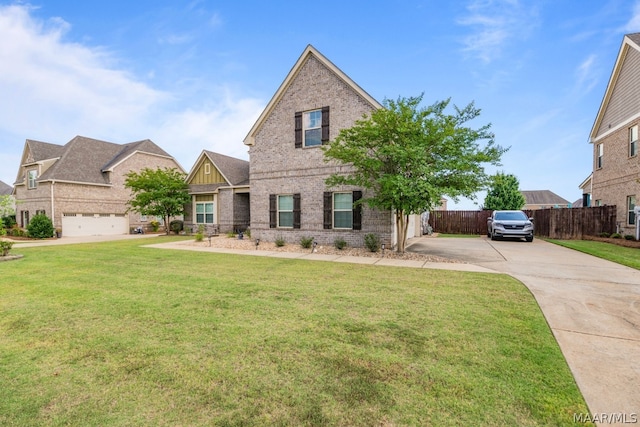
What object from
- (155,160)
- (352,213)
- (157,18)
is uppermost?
(157,18)

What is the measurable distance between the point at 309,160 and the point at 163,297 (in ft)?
31.9

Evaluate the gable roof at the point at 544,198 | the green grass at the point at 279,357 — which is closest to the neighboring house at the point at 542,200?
the gable roof at the point at 544,198

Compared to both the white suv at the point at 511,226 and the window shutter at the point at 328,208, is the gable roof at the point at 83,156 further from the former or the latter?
the white suv at the point at 511,226

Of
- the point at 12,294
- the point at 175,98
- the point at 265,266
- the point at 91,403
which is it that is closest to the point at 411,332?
the point at 91,403

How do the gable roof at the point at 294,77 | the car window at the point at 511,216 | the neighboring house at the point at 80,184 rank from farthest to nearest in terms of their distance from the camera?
the neighboring house at the point at 80,184 → the car window at the point at 511,216 → the gable roof at the point at 294,77

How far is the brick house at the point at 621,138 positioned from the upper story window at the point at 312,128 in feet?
50.0

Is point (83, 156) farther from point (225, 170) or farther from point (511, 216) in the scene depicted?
point (511, 216)

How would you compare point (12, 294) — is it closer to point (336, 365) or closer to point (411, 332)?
point (336, 365)

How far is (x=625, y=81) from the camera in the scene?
1598 centimetres

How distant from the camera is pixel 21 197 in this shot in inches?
980

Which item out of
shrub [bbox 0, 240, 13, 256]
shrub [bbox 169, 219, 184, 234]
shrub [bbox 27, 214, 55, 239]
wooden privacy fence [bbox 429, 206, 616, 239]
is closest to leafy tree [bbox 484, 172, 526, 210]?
wooden privacy fence [bbox 429, 206, 616, 239]

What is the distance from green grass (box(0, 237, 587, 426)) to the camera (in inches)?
92.7

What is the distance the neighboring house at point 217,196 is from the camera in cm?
2072

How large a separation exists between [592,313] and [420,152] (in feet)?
20.3
